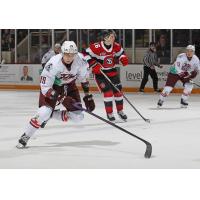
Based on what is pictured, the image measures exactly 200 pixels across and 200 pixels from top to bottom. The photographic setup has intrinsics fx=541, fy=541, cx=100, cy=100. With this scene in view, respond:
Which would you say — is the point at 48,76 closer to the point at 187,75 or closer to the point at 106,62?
the point at 106,62

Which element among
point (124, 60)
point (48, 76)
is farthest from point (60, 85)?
point (124, 60)

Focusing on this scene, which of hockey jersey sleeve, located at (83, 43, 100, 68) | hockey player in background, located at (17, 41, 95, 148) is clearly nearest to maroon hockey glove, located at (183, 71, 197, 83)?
hockey jersey sleeve, located at (83, 43, 100, 68)

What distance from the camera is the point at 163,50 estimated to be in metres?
12.3

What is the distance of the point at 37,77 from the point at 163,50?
10.7 ft

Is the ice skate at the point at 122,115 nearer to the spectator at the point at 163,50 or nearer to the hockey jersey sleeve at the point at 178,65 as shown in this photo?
the hockey jersey sleeve at the point at 178,65

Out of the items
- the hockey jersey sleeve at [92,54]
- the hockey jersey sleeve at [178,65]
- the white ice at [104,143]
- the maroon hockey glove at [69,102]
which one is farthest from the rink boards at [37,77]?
the maroon hockey glove at [69,102]

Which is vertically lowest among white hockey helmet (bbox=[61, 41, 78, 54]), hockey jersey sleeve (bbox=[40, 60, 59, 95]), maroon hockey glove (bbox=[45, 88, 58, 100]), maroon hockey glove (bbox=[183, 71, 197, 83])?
maroon hockey glove (bbox=[183, 71, 197, 83])

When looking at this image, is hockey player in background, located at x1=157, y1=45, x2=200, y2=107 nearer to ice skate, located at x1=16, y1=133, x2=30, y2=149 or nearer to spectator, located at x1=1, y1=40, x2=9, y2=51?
ice skate, located at x1=16, y1=133, x2=30, y2=149

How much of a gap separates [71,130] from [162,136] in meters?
1.05

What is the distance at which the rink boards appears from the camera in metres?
12.1

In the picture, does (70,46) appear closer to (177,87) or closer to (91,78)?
(177,87)

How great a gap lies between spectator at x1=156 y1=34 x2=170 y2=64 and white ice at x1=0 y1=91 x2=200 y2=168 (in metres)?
4.44

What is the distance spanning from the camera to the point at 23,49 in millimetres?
13953

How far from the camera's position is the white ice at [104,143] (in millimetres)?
3982
